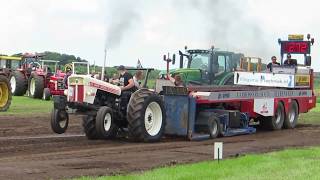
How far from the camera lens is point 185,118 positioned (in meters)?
15.3

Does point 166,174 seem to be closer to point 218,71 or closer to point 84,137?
point 84,137

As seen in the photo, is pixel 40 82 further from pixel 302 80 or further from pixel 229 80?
pixel 302 80

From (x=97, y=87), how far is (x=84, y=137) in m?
1.67

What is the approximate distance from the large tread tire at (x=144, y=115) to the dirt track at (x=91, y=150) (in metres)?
0.27

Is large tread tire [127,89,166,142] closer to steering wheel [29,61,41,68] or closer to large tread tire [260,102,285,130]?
large tread tire [260,102,285,130]

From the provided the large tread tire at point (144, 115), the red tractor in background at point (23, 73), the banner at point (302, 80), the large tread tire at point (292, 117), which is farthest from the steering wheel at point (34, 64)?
the large tread tire at point (144, 115)

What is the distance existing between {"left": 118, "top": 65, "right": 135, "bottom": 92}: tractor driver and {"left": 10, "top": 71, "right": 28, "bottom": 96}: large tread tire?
18396mm

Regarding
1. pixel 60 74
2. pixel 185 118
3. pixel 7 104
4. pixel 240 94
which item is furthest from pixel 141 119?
pixel 60 74

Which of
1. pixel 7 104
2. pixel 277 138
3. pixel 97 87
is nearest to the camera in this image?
pixel 97 87

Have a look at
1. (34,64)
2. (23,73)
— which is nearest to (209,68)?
(23,73)

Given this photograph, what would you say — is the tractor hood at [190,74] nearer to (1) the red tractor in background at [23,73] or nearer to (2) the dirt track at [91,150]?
(2) the dirt track at [91,150]

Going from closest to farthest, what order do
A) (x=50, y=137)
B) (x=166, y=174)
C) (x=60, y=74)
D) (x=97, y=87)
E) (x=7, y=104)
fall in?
(x=166, y=174)
(x=97, y=87)
(x=50, y=137)
(x=7, y=104)
(x=60, y=74)

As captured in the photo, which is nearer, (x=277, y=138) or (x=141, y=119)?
(x=141, y=119)

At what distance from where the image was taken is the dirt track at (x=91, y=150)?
388 inches
